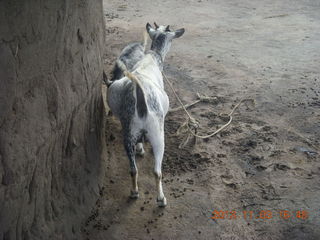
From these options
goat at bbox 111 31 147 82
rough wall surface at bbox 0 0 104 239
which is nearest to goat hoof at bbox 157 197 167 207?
rough wall surface at bbox 0 0 104 239

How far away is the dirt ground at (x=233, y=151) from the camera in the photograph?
4477mm

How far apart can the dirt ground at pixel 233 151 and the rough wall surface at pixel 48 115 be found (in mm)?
612

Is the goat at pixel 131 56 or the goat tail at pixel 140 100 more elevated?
the goat tail at pixel 140 100

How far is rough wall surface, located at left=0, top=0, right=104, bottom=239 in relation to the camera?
10.2ft

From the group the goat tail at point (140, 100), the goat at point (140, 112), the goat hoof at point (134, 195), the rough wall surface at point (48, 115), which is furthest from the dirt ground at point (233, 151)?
the goat tail at point (140, 100)

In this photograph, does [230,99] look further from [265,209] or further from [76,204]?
[76,204]

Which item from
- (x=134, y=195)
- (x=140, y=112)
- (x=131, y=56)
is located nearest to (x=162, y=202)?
(x=134, y=195)

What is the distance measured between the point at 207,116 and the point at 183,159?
1.37 meters

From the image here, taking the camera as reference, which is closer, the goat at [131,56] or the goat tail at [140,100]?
the goat tail at [140,100]

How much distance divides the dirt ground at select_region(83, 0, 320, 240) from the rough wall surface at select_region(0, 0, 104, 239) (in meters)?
0.61

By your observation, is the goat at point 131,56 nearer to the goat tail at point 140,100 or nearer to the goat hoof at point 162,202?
the goat tail at point 140,100

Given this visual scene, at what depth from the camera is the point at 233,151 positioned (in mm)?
5762

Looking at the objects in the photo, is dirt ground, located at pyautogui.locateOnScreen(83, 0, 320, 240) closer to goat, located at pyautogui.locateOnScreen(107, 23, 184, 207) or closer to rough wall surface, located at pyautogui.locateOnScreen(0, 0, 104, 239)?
goat, located at pyautogui.locateOnScreen(107, 23, 184, 207)

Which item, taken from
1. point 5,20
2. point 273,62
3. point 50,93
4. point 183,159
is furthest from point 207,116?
point 5,20
